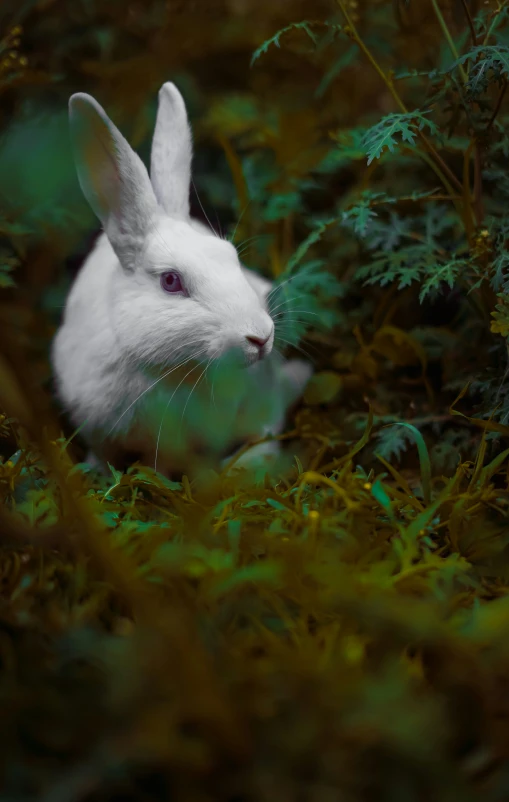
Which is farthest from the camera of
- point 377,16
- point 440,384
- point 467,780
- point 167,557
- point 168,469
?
point 377,16

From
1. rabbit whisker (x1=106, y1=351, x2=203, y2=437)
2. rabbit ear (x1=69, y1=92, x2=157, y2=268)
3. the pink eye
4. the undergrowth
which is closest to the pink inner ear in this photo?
rabbit ear (x1=69, y1=92, x2=157, y2=268)

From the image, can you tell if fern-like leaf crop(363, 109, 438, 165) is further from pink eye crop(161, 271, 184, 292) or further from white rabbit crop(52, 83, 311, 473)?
pink eye crop(161, 271, 184, 292)

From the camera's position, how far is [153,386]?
226 cm

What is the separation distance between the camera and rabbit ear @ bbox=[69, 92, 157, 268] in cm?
215

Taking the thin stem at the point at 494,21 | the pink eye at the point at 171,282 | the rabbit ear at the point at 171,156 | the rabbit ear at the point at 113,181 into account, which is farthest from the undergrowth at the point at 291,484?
the pink eye at the point at 171,282

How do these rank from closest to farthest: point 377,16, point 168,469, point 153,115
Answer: point 168,469 → point 377,16 → point 153,115

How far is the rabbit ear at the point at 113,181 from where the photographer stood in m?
2.15

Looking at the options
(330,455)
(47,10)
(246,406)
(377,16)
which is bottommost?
(330,455)

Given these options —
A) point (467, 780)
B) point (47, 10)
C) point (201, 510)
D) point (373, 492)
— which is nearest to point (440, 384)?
point (373, 492)

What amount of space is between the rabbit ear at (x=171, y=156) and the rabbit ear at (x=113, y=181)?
13 cm

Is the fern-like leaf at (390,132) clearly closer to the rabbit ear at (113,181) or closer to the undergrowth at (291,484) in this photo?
the undergrowth at (291,484)

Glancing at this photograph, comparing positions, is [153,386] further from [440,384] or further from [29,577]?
[440,384]

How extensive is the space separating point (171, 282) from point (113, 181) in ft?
1.25

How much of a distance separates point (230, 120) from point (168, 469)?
169 centimetres
